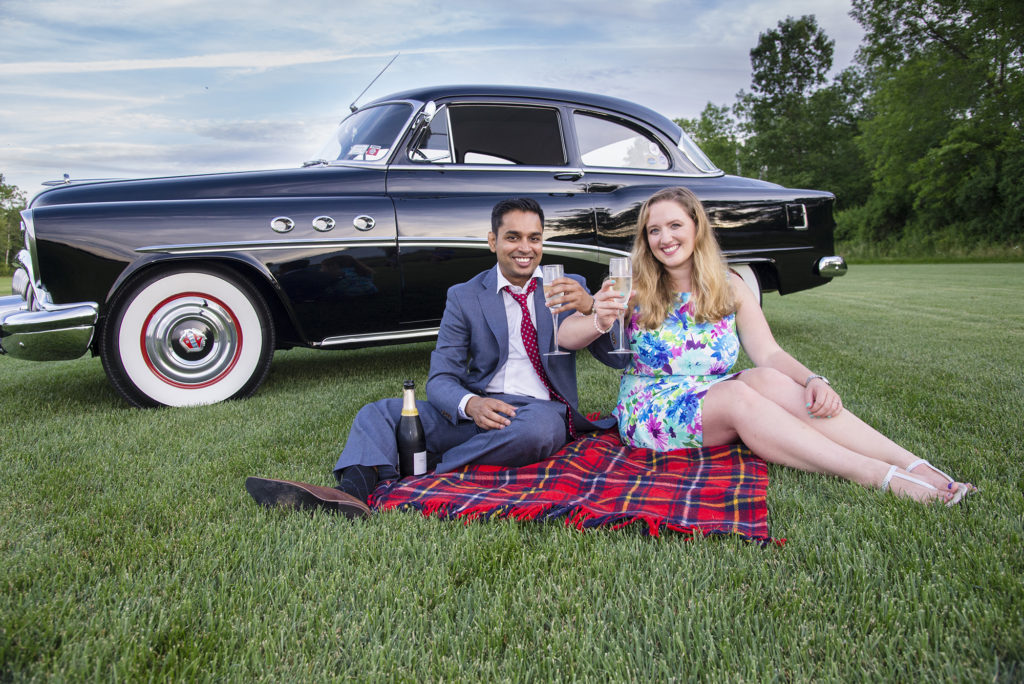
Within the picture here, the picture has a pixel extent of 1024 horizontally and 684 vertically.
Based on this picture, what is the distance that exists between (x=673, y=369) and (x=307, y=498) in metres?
1.57

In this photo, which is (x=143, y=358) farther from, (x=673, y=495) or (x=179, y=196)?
(x=673, y=495)

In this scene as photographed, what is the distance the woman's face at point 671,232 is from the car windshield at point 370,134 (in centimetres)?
219

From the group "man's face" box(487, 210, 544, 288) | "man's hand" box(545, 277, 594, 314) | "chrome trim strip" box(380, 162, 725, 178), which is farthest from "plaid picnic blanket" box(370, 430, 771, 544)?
"chrome trim strip" box(380, 162, 725, 178)

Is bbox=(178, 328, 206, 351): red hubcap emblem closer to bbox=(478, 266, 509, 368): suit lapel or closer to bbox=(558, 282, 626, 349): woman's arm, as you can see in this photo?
bbox=(478, 266, 509, 368): suit lapel

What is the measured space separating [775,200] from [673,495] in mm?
3697

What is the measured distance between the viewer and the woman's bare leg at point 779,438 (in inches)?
85.9

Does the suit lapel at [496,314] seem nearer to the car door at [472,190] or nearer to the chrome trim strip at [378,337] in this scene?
the chrome trim strip at [378,337]

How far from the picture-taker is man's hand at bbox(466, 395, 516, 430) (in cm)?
250

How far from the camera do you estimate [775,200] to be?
5176 millimetres

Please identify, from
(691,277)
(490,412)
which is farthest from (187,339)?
(691,277)

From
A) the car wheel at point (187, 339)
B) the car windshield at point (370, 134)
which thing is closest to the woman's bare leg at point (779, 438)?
the car wheel at point (187, 339)

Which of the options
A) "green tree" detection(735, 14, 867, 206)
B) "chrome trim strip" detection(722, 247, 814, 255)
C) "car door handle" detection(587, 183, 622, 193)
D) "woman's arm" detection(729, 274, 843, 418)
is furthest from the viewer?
"green tree" detection(735, 14, 867, 206)

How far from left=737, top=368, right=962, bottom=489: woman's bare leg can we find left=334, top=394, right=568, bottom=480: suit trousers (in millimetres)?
822

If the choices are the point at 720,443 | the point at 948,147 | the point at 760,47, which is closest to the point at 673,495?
the point at 720,443
